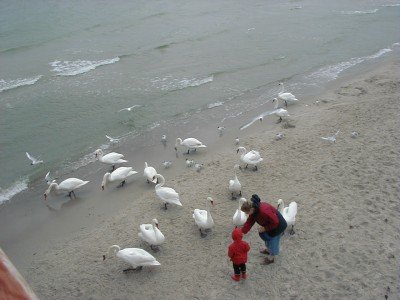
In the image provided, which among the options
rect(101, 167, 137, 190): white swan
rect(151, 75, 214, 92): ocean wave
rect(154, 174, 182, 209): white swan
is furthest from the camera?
rect(151, 75, 214, 92): ocean wave

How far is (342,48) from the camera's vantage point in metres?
23.6

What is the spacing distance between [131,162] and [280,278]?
284 inches

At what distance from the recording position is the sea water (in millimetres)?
16078

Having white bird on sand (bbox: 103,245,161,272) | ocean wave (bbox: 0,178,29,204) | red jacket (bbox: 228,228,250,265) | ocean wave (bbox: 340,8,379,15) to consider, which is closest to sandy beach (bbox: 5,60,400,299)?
white bird on sand (bbox: 103,245,161,272)

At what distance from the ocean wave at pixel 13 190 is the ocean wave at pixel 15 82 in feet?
30.6

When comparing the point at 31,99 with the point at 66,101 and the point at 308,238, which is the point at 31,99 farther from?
the point at 308,238

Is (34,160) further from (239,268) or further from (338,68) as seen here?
(338,68)

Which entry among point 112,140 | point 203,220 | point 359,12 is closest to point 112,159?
point 112,140

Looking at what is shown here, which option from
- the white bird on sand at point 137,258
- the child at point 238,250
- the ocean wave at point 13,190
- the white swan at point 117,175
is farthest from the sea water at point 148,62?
the child at point 238,250

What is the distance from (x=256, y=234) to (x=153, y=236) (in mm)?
2304

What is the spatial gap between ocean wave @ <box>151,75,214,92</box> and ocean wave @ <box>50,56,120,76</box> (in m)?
4.55

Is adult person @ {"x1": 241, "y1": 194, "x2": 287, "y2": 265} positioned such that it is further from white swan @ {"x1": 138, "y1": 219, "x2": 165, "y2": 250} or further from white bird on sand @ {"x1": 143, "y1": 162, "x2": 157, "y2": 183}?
white bird on sand @ {"x1": 143, "y1": 162, "x2": 157, "y2": 183}

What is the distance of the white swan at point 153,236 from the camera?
8961mm

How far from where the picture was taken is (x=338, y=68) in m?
20.7
